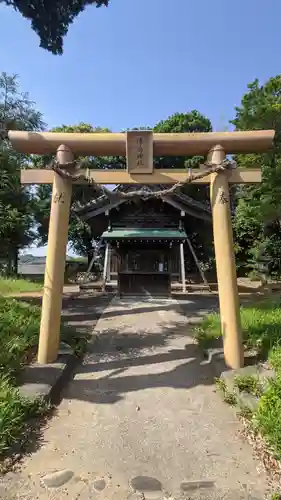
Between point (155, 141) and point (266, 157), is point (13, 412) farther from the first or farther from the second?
point (266, 157)

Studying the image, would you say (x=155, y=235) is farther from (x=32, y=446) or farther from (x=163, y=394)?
(x=32, y=446)

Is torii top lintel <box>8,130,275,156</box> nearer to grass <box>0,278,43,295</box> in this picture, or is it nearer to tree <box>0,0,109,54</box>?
tree <box>0,0,109,54</box>

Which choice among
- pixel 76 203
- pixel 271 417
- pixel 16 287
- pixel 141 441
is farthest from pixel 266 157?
pixel 16 287

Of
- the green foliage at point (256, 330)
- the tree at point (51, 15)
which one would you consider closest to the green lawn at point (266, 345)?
the green foliage at point (256, 330)

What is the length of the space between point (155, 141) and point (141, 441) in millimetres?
4454

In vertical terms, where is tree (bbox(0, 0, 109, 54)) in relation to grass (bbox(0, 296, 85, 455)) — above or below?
above

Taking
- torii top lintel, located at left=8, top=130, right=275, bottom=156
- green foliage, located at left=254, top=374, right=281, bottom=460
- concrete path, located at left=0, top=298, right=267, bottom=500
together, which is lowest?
concrete path, located at left=0, top=298, right=267, bottom=500

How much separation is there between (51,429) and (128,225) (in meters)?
15.2

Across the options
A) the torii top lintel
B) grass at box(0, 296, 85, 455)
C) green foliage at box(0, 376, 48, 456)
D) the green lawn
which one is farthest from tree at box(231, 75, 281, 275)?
green foliage at box(0, 376, 48, 456)

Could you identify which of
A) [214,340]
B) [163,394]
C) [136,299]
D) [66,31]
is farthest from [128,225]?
[163,394]

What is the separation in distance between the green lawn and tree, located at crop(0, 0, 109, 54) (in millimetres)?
7724

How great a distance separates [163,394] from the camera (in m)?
4.72

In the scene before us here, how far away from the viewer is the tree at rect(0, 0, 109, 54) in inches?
292

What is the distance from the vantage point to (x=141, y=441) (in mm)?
3521
